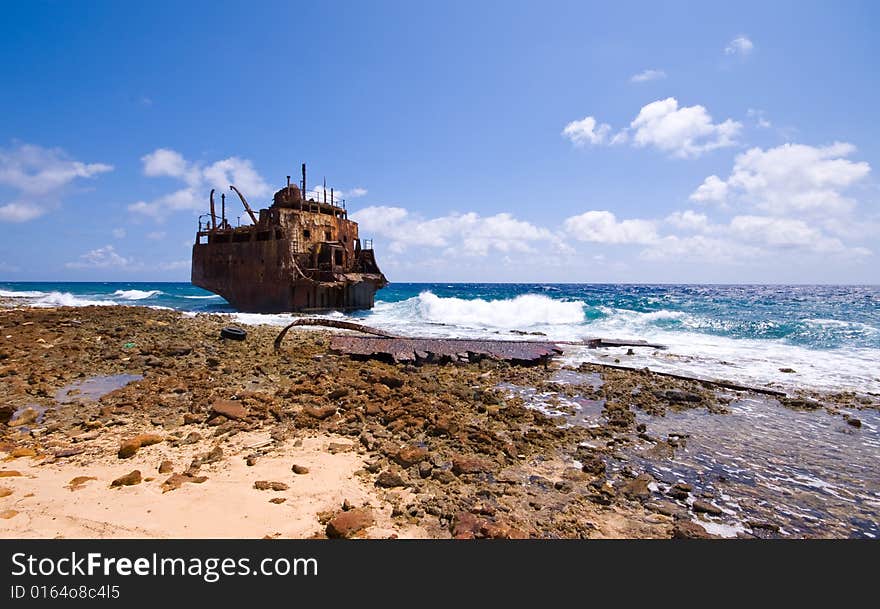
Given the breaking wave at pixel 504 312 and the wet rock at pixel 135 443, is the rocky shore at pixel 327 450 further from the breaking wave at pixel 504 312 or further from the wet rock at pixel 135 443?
the breaking wave at pixel 504 312

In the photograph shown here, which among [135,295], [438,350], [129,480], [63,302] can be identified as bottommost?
[129,480]

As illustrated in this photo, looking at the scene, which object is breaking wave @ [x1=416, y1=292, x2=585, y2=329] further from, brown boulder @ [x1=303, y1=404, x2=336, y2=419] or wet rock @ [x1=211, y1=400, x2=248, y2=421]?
wet rock @ [x1=211, y1=400, x2=248, y2=421]

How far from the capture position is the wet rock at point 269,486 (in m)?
3.82

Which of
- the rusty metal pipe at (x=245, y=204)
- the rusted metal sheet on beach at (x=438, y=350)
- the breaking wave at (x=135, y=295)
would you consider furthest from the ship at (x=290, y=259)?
the breaking wave at (x=135, y=295)

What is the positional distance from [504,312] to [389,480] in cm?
2424

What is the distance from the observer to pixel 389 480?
13.3ft

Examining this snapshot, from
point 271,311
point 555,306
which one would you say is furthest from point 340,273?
point 555,306

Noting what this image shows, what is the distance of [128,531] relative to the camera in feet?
9.85

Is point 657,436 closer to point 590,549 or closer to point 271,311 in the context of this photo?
point 590,549

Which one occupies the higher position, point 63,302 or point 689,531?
point 63,302

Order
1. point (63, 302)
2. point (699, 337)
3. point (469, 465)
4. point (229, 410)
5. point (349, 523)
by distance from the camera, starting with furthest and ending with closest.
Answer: point (63, 302)
point (699, 337)
point (229, 410)
point (469, 465)
point (349, 523)

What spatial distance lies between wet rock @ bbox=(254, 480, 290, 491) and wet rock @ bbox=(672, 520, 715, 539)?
3291 millimetres

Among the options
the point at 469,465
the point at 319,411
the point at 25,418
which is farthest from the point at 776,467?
the point at 25,418

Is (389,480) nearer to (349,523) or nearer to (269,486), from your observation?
(349,523)
